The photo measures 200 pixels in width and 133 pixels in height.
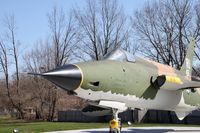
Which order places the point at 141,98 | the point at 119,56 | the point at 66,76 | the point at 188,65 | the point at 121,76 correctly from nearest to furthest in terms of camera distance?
the point at 66,76, the point at 121,76, the point at 119,56, the point at 141,98, the point at 188,65

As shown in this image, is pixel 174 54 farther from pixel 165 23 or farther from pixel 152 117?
pixel 152 117

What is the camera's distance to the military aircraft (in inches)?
398

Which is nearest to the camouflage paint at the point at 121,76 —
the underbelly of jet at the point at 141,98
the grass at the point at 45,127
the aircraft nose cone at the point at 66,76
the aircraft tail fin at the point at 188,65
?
the underbelly of jet at the point at 141,98

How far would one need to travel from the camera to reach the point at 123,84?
473 inches

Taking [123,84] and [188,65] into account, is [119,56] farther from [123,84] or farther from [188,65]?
[188,65]

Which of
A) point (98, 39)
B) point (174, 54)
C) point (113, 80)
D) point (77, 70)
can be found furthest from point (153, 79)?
point (98, 39)

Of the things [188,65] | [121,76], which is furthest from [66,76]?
[188,65]

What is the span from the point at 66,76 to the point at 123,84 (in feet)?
9.26

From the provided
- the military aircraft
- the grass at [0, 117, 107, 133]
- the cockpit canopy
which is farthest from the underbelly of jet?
the grass at [0, 117, 107, 133]

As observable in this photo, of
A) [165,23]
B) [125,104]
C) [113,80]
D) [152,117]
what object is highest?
[165,23]

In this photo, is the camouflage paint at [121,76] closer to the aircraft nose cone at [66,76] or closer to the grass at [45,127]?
the aircraft nose cone at [66,76]

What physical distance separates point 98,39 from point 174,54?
35.1 ft

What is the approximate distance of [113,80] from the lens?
1145 centimetres

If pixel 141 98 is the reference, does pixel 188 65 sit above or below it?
above
